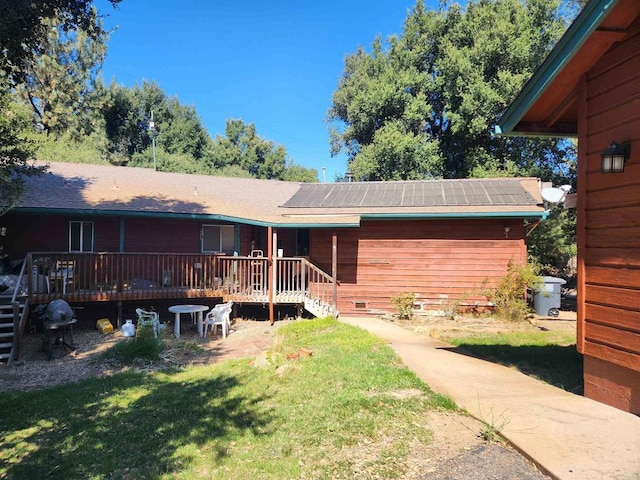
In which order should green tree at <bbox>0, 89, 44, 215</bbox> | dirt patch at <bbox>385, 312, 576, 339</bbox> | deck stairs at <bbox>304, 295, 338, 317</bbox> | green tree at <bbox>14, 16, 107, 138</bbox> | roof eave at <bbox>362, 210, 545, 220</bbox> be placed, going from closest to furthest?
green tree at <bbox>0, 89, 44, 215</bbox>
dirt patch at <bbox>385, 312, 576, 339</bbox>
deck stairs at <bbox>304, 295, 338, 317</bbox>
roof eave at <bbox>362, 210, 545, 220</bbox>
green tree at <bbox>14, 16, 107, 138</bbox>

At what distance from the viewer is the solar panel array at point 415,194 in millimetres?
11345

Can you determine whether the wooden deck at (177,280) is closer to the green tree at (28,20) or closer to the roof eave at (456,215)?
the roof eave at (456,215)

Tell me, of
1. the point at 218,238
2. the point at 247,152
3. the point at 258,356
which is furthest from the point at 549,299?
the point at 247,152

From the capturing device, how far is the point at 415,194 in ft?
41.3

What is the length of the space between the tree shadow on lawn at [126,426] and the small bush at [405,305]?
603cm

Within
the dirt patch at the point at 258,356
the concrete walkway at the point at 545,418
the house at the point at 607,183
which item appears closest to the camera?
the concrete walkway at the point at 545,418

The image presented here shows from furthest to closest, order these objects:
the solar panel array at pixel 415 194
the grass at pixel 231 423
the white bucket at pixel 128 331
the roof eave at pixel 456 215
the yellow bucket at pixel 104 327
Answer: the solar panel array at pixel 415 194 → the roof eave at pixel 456 215 → the yellow bucket at pixel 104 327 → the white bucket at pixel 128 331 → the grass at pixel 231 423

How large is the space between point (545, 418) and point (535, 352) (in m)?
3.31

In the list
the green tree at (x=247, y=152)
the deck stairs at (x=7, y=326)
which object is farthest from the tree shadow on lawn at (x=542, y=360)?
the green tree at (x=247, y=152)

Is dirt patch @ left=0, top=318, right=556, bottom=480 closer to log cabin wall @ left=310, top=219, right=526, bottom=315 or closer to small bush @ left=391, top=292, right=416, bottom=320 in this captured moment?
small bush @ left=391, top=292, right=416, bottom=320

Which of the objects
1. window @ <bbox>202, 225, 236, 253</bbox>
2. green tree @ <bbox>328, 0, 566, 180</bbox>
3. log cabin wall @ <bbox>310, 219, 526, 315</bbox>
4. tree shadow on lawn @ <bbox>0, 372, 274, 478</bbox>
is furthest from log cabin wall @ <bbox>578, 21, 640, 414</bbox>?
green tree @ <bbox>328, 0, 566, 180</bbox>

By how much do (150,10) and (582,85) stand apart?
1802 centimetres

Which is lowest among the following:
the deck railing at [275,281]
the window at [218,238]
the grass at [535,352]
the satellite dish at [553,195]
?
the grass at [535,352]

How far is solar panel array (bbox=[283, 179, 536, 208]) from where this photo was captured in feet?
37.2
